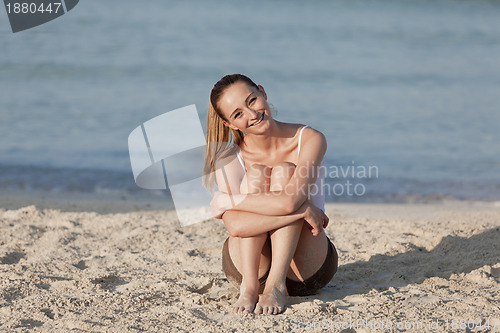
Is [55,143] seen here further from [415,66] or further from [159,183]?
[415,66]

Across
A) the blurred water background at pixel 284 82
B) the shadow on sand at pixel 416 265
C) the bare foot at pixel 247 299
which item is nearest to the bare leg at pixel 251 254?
the bare foot at pixel 247 299

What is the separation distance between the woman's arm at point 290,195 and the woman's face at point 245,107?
27 centimetres

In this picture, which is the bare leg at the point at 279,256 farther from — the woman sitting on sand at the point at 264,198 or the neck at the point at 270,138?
the neck at the point at 270,138

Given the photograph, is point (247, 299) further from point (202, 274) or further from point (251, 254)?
point (202, 274)

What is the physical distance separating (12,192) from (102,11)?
49.8ft

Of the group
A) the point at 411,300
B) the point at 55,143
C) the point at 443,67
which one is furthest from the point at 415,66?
the point at 411,300

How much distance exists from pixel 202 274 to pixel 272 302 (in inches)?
37.7

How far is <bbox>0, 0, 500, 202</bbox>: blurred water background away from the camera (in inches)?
302

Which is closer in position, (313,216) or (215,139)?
(313,216)

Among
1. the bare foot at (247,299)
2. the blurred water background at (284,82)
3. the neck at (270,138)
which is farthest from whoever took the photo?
the blurred water background at (284,82)

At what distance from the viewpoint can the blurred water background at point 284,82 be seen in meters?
7.68

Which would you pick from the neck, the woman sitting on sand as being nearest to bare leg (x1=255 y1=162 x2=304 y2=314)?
the woman sitting on sand

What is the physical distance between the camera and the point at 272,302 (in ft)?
9.80

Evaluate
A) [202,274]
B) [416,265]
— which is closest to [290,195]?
[202,274]
